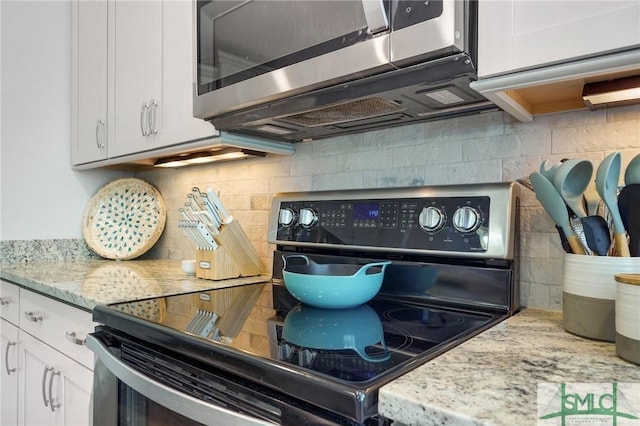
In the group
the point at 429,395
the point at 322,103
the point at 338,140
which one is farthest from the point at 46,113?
the point at 429,395

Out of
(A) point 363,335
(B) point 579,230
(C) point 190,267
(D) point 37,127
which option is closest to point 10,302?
(C) point 190,267

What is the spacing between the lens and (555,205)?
804 mm

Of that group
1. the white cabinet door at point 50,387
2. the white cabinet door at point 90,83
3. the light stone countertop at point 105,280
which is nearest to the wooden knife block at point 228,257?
the light stone countertop at point 105,280

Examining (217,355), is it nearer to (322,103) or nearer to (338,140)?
(322,103)

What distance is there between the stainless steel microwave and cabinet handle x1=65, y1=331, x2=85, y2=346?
75cm

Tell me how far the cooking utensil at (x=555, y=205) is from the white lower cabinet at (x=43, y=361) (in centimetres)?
120

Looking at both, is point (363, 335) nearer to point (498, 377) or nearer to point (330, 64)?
point (498, 377)

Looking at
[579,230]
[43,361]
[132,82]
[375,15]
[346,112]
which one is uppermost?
[132,82]

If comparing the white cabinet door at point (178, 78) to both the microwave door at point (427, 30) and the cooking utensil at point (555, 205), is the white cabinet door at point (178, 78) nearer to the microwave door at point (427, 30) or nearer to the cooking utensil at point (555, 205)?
the microwave door at point (427, 30)

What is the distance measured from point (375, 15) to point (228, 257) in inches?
37.1

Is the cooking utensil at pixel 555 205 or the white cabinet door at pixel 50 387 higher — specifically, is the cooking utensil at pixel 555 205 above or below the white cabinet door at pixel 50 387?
above

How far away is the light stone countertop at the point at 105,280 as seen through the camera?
4.03 ft

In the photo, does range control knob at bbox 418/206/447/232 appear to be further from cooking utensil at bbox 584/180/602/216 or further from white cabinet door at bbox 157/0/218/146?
white cabinet door at bbox 157/0/218/146

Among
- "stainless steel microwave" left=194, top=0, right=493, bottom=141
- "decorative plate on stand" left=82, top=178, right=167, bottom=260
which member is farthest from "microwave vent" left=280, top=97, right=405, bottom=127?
"decorative plate on stand" left=82, top=178, right=167, bottom=260
